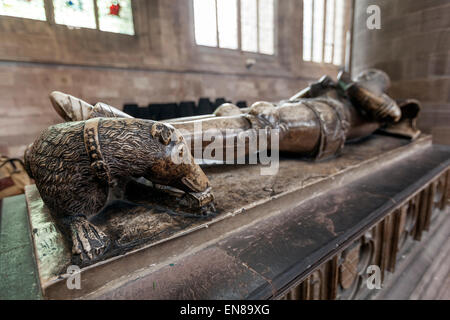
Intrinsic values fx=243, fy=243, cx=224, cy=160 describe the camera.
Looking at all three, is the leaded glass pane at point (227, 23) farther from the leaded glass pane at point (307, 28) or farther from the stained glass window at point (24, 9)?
the stained glass window at point (24, 9)

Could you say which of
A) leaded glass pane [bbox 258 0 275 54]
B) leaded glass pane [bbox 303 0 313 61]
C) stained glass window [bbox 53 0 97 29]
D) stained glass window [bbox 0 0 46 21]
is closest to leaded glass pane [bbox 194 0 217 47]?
leaded glass pane [bbox 258 0 275 54]

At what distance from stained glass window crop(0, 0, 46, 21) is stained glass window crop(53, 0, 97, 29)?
9.1 inches

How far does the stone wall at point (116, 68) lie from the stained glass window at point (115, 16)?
0.57ft

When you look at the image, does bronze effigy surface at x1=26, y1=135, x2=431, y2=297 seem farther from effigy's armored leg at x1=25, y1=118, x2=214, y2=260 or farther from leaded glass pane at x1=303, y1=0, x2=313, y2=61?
leaded glass pane at x1=303, y1=0, x2=313, y2=61

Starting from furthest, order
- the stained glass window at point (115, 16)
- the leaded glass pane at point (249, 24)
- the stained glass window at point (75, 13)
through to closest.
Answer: the leaded glass pane at point (249, 24) → the stained glass window at point (115, 16) → the stained glass window at point (75, 13)

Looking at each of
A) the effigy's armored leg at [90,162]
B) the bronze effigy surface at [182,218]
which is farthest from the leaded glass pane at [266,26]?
the effigy's armored leg at [90,162]

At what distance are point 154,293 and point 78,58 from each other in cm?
517

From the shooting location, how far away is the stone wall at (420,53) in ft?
8.81

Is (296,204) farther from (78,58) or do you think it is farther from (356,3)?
(78,58)

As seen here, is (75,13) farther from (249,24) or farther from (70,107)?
(70,107)

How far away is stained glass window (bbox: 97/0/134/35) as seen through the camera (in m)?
4.87

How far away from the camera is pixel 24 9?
4.16 meters

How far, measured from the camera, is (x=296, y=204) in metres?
1.26

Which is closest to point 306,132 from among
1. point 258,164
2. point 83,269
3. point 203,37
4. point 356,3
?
point 258,164
